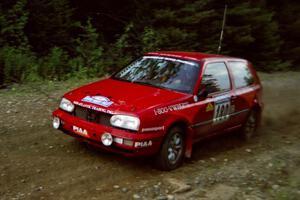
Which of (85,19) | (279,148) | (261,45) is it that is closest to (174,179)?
Answer: (279,148)

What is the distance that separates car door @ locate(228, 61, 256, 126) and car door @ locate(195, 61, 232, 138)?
9.6 inches

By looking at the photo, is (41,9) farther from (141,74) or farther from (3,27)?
(141,74)

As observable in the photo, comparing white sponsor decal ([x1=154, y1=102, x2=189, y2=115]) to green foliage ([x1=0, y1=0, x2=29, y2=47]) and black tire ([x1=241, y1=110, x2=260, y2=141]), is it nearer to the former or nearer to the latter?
black tire ([x1=241, y1=110, x2=260, y2=141])

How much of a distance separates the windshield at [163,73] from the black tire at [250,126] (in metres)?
2.15

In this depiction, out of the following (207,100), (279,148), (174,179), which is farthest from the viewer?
(279,148)

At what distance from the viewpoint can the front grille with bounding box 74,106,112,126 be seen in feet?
20.9

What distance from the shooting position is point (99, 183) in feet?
19.8

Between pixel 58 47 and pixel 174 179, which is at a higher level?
pixel 58 47

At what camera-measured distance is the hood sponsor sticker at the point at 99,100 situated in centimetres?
645

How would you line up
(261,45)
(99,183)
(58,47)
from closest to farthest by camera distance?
(99,183) < (58,47) < (261,45)

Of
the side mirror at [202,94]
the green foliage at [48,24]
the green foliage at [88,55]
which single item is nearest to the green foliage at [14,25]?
the green foliage at [48,24]

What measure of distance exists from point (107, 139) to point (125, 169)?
0.64m

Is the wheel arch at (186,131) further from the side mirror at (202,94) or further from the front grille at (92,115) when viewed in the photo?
the front grille at (92,115)

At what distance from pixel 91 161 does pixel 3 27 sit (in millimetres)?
8550
